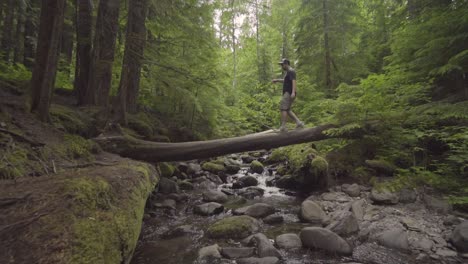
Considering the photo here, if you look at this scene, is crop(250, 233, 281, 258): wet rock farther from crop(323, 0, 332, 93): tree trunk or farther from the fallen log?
crop(323, 0, 332, 93): tree trunk

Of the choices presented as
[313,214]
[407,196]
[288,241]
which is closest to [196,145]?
[313,214]

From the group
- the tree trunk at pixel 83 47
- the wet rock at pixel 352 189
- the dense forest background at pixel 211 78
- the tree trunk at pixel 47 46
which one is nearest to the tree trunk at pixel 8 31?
the dense forest background at pixel 211 78

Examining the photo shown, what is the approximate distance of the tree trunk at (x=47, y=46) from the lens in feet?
17.9

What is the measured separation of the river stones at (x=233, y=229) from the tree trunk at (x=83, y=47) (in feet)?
20.9

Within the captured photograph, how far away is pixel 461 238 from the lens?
4.84 m

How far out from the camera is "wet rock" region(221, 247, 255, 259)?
4.92m

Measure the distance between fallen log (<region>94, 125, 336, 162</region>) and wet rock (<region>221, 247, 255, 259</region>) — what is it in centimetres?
357

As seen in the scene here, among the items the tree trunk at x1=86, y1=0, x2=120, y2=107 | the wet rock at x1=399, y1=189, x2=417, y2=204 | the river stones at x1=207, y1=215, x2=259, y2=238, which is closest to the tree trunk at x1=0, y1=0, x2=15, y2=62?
the tree trunk at x1=86, y1=0, x2=120, y2=107

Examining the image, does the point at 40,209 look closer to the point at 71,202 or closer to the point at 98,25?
the point at 71,202

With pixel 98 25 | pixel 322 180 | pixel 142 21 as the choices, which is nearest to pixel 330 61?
pixel 322 180

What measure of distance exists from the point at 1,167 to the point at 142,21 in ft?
20.2

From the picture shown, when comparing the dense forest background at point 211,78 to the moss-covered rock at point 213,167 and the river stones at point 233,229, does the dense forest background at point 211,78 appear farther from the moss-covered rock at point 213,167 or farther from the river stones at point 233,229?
the river stones at point 233,229

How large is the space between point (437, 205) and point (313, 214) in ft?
9.59

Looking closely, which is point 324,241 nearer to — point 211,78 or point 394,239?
point 394,239
